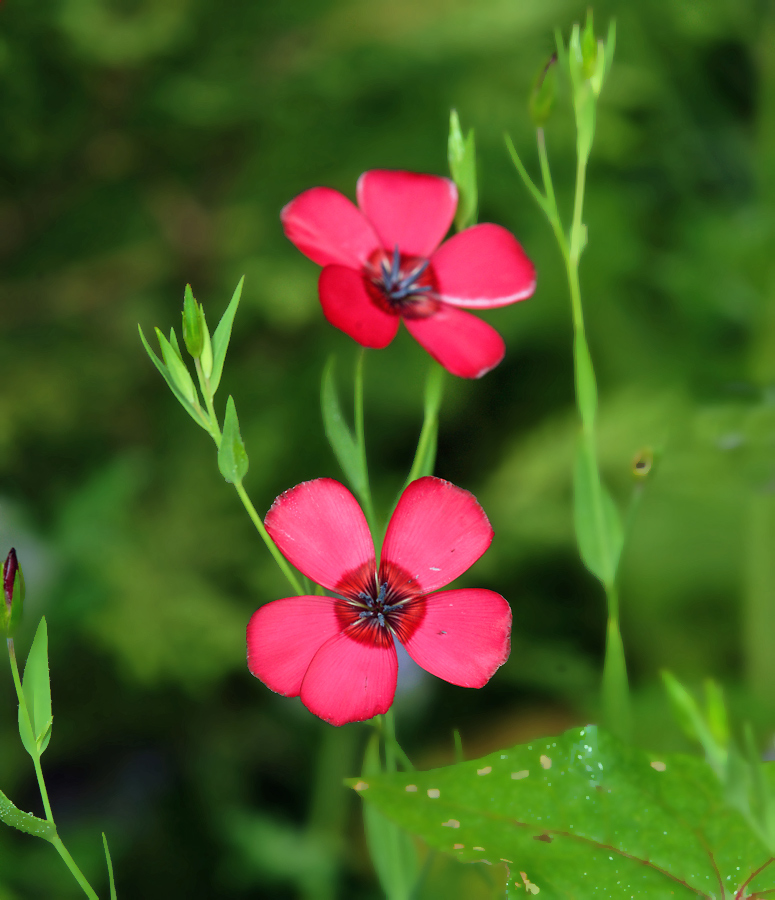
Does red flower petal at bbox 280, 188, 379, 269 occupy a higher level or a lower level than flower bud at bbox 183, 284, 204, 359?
higher

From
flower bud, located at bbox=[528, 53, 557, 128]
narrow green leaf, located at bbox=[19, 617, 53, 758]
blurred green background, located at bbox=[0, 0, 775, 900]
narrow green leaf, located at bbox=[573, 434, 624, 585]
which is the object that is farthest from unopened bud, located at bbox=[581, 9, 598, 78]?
blurred green background, located at bbox=[0, 0, 775, 900]

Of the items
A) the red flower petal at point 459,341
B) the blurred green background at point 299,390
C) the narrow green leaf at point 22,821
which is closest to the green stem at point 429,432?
the red flower petal at point 459,341

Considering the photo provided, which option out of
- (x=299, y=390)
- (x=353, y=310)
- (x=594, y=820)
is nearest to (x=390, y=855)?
(x=594, y=820)

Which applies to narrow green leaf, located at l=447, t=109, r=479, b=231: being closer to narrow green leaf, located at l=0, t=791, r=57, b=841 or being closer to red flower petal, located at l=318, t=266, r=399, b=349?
red flower petal, located at l=318, t=266, r=399, b=349

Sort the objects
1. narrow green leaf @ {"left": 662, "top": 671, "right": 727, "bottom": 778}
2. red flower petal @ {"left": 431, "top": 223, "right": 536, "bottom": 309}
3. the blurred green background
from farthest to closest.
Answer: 1. the blurred green background
2. red flower petal @ {"left": 431, "top": 223, "right": 536, "bottom": 309}
3. narrow green leaf @ {"left": 662, "top": 671, "right": 727, "bottom": 778}

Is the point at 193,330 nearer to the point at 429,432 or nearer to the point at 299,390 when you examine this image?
the point at 429,432

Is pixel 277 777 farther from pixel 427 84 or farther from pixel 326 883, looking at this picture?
pixel 427 84

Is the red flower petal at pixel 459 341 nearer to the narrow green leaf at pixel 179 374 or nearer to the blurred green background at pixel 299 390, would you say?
the narrow green leaf at pixel 179 374
